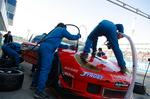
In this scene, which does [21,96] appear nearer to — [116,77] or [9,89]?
[9,89]

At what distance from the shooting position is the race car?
5172mm

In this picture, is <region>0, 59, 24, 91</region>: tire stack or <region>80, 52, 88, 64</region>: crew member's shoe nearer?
<region>0, 59, 24, 91</region>: tire stack

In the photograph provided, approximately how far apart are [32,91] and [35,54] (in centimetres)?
158

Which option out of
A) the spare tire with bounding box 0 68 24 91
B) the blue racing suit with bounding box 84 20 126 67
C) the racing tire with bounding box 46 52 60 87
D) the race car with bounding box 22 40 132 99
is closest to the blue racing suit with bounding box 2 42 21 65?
the racing tire with bounding box 46 52 60 87

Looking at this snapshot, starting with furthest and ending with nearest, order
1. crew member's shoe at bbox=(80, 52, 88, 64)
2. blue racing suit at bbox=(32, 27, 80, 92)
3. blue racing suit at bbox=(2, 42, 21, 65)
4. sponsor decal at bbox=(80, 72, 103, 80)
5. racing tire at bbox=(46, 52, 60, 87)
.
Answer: blue racing suit at bbox=(2, 42, 21, 65) < racing tire at bbox=(46, 52, 60, 87) < blue racing suit at bbox=(32, 27, 80, 92) < crew member's shoe at bbox=(80, 52, 88, 64) < sponsor decal at bbox=(80, 72, 103, 80)

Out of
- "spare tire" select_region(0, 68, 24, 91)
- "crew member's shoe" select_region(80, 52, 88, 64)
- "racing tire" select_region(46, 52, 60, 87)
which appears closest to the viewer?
"spare tire" select_region(0, 68, 24, 91)

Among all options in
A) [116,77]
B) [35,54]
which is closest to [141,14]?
[35,54]

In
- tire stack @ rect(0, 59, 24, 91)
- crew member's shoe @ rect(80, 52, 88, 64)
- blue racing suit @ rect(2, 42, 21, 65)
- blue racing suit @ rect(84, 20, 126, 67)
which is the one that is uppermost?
blue racing suit @ rect(84, 20, 126, 67)

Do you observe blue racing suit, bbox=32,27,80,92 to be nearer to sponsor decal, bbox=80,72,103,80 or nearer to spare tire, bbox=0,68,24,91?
spare tire, bbox=0,68,24,91

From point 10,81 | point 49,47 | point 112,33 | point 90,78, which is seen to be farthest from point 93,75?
point 10,81

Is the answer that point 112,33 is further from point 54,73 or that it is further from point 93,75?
point 54,73

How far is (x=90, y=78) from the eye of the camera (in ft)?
17.0

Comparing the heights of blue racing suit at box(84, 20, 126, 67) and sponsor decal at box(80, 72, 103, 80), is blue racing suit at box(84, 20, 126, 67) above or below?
above

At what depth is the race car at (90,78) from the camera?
517 centimetres
